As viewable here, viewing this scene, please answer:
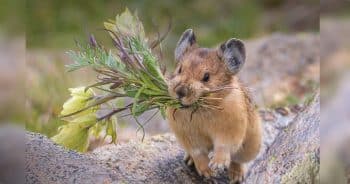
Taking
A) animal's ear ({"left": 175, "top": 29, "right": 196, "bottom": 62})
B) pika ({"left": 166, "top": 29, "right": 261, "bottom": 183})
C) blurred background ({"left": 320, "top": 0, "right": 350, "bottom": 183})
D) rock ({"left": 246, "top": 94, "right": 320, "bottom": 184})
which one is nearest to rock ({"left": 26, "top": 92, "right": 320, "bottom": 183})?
rock ({"left": 246, "top": 94, "right": 320, "bottom": 184})

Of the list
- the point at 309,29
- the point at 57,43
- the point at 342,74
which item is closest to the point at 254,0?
the point at 309,29

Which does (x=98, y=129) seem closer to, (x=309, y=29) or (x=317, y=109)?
(x=317, y=109)

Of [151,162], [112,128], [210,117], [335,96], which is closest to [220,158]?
[210,117]

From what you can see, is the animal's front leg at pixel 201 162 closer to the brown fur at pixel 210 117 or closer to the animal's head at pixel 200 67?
the brown fur at pixel 210 117

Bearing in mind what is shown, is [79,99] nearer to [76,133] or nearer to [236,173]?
[76,133]

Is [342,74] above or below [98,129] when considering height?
above

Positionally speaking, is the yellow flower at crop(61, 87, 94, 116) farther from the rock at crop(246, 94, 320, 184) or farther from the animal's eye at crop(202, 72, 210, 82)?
the rock at crop(246, 94, 320, 184)
